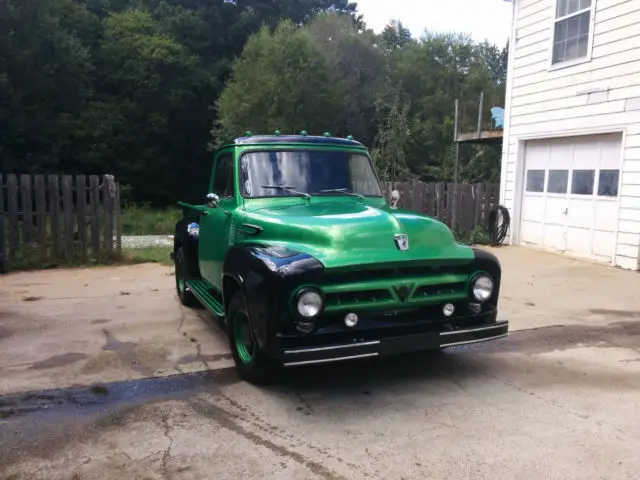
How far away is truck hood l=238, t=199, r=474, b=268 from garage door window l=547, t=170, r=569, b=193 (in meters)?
8.17

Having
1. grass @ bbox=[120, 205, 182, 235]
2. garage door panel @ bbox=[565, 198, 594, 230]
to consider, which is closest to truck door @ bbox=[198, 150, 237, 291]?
garage door panel @ bbox=[565, 198, 594, 230]

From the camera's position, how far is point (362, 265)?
13.6 ft

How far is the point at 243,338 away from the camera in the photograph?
15.6ft

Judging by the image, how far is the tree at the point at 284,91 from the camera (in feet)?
92.3

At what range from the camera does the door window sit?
5.76 meters

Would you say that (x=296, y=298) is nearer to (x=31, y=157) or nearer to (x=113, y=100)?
(x=31, y=157)

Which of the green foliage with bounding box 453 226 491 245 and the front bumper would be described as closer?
the front bumper

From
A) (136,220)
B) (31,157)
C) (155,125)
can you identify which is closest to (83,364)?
(136,220)

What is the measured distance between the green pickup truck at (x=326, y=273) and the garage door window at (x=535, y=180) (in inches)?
323

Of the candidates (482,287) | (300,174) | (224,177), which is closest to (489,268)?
(482,287)

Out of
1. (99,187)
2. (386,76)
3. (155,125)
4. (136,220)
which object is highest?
(386,76)

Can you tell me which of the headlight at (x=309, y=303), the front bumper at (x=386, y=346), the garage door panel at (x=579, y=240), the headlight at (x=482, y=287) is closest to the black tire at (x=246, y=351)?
the front bumper at (x=386, y=346)

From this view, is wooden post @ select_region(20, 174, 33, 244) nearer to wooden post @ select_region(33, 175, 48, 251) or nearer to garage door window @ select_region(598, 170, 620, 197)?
wooden post @ select_region(33, 175, 48, 251)

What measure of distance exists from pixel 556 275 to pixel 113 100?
28430mm
